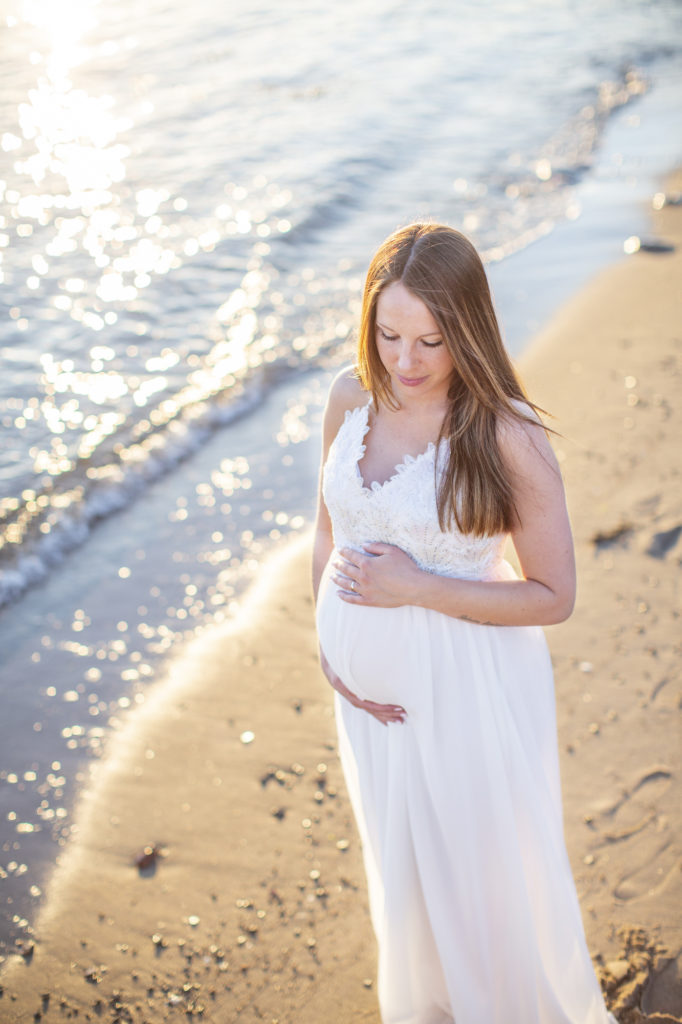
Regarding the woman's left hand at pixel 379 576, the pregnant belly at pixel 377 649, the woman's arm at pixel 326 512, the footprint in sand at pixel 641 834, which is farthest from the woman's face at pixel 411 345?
the footprint in sand at pixel 641 834

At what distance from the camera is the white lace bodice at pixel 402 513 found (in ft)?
8.47

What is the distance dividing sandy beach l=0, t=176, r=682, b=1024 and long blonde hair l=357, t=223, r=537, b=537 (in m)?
2.18

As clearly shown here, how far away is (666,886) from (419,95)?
16706 mm

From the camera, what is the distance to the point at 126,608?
19.7 ft

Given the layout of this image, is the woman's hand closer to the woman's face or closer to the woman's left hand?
the woman's left hand

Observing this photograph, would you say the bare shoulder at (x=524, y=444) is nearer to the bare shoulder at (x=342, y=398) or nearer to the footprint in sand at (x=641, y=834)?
the bare shoulder at (x=342, y=398)

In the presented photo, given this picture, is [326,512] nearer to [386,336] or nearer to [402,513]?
[402,513]

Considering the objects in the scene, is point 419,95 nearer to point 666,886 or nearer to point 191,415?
point 191,415

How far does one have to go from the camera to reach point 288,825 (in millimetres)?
4277

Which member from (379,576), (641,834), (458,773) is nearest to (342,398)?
(379,576)

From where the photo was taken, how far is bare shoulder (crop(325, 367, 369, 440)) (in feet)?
9.68

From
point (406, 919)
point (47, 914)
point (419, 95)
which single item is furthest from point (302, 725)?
point (419, 95)

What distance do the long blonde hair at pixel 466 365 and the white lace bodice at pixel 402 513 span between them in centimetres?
6

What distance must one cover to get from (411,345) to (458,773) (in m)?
1.34
